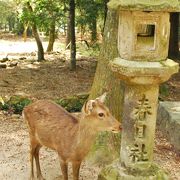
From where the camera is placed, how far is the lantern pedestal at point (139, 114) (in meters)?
4.01

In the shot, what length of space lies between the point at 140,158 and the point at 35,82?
8535 mm

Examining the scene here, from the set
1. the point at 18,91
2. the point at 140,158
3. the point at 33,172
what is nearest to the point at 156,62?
the point at 140,158

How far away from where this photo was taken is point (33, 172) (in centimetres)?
533

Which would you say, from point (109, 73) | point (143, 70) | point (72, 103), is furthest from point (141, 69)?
point (72, 103)

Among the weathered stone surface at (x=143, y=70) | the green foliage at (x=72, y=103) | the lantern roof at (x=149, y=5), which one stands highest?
the lantern roof at (x=149, y=5)

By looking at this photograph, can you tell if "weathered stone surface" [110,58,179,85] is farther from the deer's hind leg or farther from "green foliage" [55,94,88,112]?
"green foliage" [55,94,88,112]

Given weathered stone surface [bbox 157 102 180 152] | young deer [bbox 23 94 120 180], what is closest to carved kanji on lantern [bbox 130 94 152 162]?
young deer [bbox 23 94 120 180]

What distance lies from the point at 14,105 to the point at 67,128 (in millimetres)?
4155

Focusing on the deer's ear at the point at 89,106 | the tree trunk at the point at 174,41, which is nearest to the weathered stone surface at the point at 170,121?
the deer's ear at the point at 89,106

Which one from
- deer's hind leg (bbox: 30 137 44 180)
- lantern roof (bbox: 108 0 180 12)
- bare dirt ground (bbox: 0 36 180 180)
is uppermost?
lantern roof (bbox: 108 0 180 12)

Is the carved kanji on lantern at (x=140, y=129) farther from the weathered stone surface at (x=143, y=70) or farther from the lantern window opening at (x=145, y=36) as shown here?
the lantern window opening at (x=145, y=36)

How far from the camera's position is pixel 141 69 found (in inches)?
156

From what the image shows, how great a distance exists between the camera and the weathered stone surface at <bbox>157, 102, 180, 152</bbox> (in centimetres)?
657

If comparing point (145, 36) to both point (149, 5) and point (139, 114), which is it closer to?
point (149, 5)
